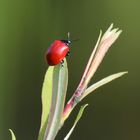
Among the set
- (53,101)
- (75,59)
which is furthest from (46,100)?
(75,59)

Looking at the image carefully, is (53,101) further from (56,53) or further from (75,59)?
(75,59)

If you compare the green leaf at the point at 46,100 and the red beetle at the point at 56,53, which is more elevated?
the red beetle at the point at 56,53

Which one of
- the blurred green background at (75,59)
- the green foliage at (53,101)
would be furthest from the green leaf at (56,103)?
the blurred green background at (75,59)

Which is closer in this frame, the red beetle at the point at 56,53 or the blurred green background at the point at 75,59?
Result: the red beetle at the point at 56,53

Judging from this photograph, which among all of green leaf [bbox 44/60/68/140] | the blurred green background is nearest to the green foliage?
green leaf [bbox 44/60/68/140]

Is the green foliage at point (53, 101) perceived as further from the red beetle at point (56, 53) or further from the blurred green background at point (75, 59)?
the blurred green background at point (75, 59)
